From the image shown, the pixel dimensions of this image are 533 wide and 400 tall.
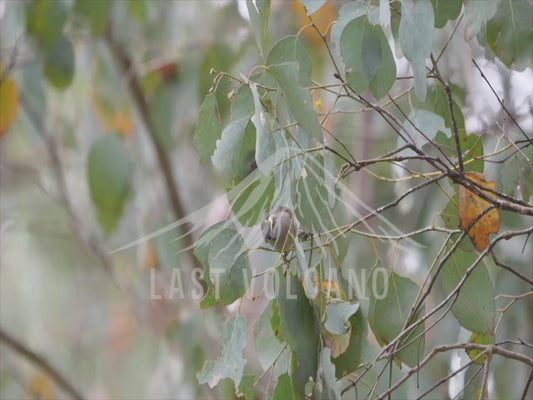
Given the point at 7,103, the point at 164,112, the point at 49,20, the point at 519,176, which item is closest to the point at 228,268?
the point at 519,176

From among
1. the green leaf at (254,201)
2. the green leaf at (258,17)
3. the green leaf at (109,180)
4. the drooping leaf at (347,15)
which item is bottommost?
the green leaf at (254,201)

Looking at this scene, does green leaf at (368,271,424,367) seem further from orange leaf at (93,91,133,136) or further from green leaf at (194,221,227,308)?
orange leaf at (93,91,133,136)

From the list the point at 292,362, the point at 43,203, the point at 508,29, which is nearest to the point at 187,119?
the point at 43,203

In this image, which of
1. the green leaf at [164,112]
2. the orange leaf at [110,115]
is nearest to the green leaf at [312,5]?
the green leaf at [164,112]

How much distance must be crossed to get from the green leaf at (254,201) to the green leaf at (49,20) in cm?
111

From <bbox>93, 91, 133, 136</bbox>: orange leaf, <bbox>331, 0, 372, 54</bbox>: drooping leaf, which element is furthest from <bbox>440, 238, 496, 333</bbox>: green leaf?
<bbox>93, 91, 133, 136</bbox>: orange leaf

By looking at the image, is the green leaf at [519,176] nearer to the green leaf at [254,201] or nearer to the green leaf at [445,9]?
the green leaf at [445,9]

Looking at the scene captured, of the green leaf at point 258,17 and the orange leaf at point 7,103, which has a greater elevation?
the orange leaf at point 7,103

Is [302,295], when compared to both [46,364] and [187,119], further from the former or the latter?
[187,119]

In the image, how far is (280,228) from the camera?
2.86 ft

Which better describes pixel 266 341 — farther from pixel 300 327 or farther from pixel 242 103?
pixel 242 103

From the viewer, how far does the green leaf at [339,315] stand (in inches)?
35.5

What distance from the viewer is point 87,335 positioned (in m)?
4.36

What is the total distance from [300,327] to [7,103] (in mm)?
1590
